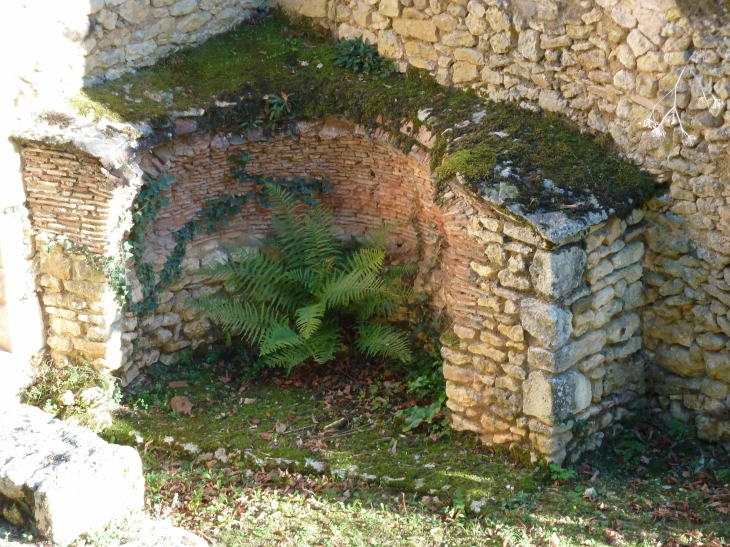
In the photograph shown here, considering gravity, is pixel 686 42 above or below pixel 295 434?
above

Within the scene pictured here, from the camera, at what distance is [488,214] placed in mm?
5660

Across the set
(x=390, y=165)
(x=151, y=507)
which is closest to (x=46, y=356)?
(x=151, y=507)

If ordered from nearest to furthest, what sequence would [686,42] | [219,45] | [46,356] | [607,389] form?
[686,42] → [607,389] → [46,356] → [219,45]

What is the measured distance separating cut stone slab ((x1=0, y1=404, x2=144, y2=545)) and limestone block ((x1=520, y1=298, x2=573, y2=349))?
2371 millimetres

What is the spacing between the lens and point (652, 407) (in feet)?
20.6

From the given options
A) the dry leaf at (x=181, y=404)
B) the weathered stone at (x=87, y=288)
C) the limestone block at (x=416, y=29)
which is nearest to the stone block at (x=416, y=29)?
the limestone block at (x=416, y=29)

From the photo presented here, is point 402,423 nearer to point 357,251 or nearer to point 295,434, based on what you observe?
point 295,434

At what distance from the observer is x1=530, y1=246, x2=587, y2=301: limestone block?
Answer: 5426 millimetres

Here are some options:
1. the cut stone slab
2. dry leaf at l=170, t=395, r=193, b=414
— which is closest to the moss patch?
dry leaf at l=170, t=395, r=193, b=414

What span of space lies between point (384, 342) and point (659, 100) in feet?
8.16

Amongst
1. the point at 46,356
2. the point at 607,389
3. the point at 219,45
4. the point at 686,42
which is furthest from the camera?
the point at 219,45

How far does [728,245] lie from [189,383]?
3860 millimetres

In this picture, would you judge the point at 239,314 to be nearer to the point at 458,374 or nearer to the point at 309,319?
the point at 309,319

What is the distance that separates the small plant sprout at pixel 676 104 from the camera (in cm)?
532
